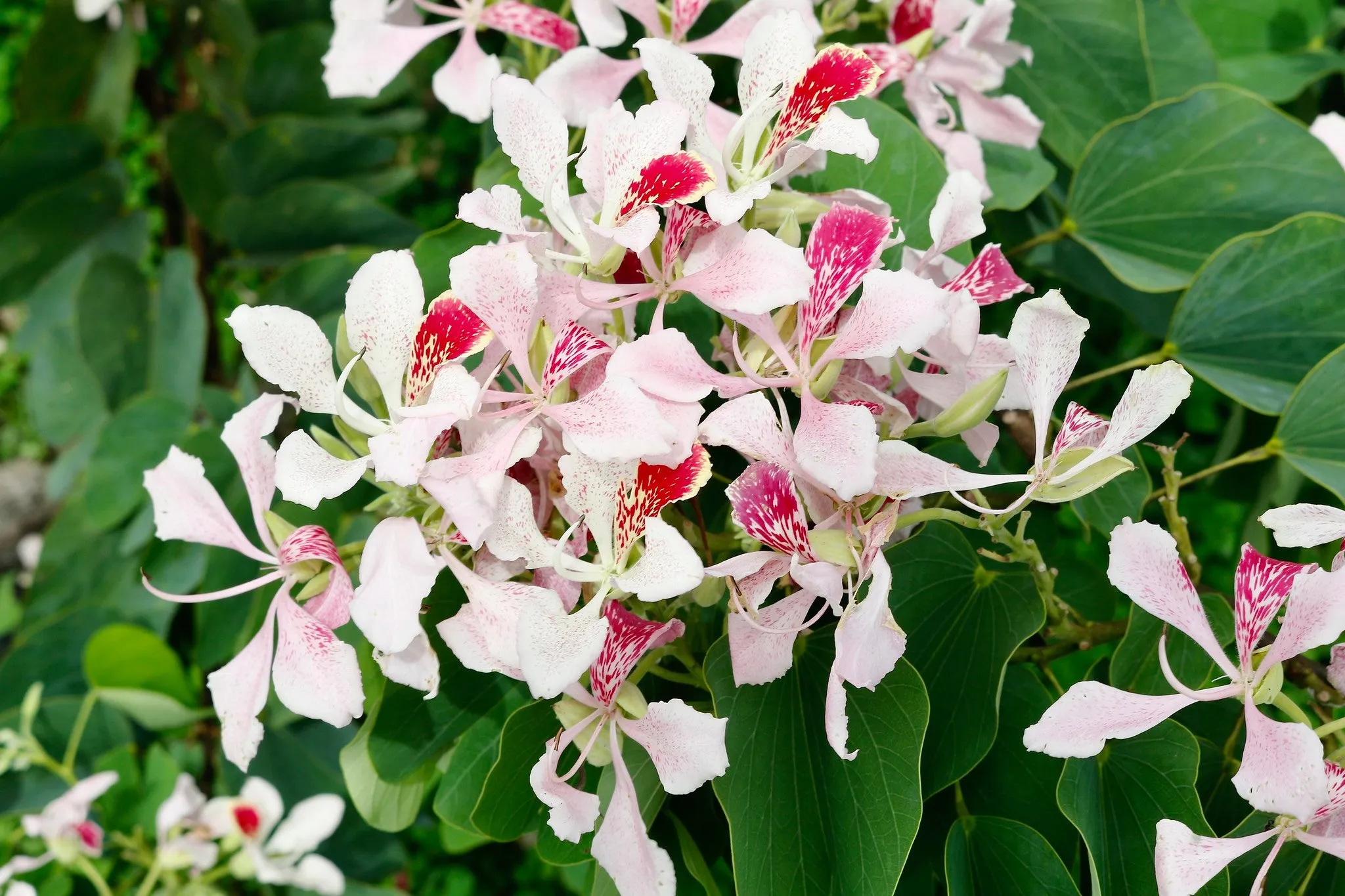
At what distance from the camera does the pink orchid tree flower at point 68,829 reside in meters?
0.81

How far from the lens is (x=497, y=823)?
1.58 feet

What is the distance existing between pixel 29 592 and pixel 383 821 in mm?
863

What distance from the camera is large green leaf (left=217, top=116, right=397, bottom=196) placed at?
108 cm

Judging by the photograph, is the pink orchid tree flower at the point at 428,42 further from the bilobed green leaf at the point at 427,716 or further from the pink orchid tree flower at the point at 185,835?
the pink orchid tree flower at the point at 185,835

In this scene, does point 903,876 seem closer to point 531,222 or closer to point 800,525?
point 800,525

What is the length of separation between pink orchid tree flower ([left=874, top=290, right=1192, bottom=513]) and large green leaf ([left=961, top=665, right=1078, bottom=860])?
0.48 ft

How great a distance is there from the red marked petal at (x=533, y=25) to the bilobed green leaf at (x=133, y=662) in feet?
2.35

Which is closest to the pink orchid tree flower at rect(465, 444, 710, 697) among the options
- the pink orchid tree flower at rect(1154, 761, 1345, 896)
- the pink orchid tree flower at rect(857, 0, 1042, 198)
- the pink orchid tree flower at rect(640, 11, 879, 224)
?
the pink orchid tree flower at rect(640, 11, 879, 224)

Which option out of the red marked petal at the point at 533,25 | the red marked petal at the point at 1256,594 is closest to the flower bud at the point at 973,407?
the red marked petal at the point at 1256,594

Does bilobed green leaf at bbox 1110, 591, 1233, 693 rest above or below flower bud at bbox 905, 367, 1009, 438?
below

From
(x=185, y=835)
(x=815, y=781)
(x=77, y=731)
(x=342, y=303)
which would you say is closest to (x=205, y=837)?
(x=185, y=835)

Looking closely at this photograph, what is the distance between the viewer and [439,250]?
23.5 inches

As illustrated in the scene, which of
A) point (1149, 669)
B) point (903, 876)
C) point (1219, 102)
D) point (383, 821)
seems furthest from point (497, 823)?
point (1219, 102)

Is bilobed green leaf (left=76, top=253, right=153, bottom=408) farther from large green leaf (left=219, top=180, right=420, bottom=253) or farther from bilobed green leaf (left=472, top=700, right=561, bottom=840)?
bilobed green leaf (left=472, top=700, right=561, bottom=840)
